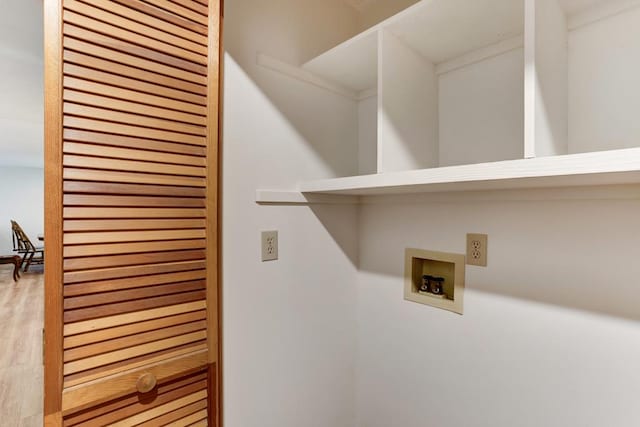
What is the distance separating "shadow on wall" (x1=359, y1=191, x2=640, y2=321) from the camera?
0.89 m

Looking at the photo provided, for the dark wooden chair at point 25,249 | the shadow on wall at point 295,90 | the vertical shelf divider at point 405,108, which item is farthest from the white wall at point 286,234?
the dark wooden chair at point 25,249

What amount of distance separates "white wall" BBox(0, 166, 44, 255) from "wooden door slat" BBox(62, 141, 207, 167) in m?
8.51

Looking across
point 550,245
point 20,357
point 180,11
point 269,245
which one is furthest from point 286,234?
point 20,357

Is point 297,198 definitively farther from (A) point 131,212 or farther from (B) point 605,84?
(B) point 605,84

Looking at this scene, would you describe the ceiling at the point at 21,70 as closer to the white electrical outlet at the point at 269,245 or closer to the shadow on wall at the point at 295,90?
the shadow on wall at the point at 295,90

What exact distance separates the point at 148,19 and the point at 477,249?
1239 mm

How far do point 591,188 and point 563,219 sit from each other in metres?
0.11

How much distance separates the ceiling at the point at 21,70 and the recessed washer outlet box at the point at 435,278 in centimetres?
192

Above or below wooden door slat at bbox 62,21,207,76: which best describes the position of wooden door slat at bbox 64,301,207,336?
below

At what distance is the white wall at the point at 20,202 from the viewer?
709 cm

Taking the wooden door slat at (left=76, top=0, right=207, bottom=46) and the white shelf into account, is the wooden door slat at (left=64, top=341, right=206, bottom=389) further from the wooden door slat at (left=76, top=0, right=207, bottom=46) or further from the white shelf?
the wooden door slat at (left=76, top=0, right=207, bottom=46)

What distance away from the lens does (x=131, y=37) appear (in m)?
0.81

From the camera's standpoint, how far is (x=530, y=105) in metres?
0.77

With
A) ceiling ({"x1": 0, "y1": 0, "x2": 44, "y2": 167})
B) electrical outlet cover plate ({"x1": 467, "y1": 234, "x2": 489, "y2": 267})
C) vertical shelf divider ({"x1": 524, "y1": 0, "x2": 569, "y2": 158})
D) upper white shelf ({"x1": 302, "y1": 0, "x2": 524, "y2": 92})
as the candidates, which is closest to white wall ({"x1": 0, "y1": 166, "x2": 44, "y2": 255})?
ceiling ({"x1": 0, "y1": 0, "x2": 44, "y2": 167})
